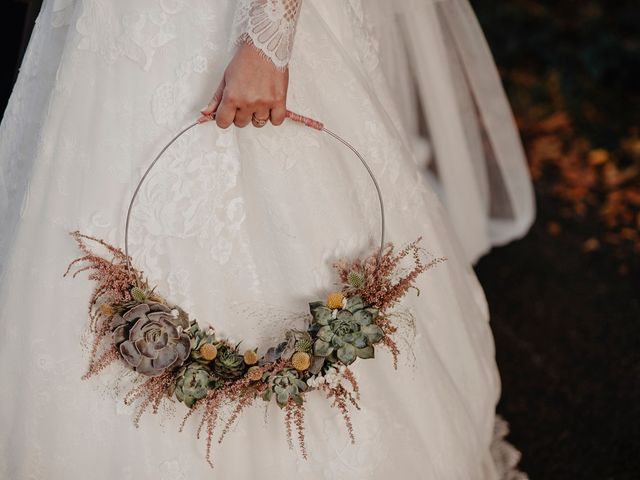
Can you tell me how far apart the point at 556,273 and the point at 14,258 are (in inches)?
76.4

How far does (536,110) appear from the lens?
3838mm

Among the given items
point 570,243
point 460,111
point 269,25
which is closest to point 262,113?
point 269,25

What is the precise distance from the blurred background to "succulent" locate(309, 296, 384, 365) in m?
0.91

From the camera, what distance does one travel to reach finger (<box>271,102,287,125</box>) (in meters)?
1.24

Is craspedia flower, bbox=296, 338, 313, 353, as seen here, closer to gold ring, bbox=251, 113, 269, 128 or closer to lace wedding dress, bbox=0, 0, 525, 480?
lace wedding dress, bbox=0, 0, 525, 480

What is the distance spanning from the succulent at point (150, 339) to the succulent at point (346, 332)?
9.0 inches

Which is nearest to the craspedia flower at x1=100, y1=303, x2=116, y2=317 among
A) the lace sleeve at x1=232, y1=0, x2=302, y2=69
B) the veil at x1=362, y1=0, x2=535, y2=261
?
the lace sleeve at x1=232, y1=0, x2=302, y2=69

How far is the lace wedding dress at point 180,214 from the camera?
4.17ft

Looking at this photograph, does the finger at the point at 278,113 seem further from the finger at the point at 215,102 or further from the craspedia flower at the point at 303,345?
the craspedia flower at the point at 303,345

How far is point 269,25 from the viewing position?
3.96 ft

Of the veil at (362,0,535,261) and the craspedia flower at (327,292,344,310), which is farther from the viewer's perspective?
the veil at (362,0,535,261)

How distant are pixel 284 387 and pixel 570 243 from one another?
190 centimetres

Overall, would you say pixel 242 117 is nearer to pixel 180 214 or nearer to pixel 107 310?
pixel 180 214

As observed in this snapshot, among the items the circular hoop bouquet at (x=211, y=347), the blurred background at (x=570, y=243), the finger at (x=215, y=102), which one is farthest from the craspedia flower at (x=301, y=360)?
the blurred background at (x=570, y=243)
